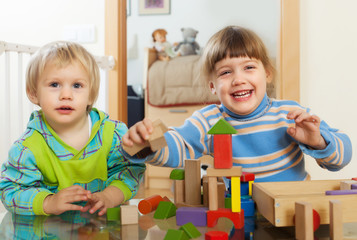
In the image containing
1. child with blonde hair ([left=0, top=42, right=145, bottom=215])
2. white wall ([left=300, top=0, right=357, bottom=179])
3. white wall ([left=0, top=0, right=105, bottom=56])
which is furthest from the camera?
white wall ([left=0, top=0, right=105, bottom=56])

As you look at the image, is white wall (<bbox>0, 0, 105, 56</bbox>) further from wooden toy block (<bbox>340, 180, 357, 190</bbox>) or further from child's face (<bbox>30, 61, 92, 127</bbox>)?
wooden toy block (<bbox>340, 180, 357, 190</bbox>)

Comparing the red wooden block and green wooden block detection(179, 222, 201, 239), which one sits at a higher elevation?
the red wooden block

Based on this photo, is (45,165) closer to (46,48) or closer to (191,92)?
(46,48)

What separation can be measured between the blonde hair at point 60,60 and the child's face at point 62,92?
0.04 feet

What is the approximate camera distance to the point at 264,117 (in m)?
1.00

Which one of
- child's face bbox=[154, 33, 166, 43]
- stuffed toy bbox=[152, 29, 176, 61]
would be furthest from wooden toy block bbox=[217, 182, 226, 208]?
child's face bbox=[154, 33, 166, 43]

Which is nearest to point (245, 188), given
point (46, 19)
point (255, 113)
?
point (255, 113)

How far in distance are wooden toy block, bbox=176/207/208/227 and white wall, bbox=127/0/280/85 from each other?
354 cm

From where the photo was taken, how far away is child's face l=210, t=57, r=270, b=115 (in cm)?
94

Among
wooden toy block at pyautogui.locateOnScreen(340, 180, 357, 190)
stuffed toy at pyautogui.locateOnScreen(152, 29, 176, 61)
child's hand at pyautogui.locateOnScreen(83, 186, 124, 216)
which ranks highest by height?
stuffed toy at pyautogui.locateOnScreen(152, 29, 176, 61)

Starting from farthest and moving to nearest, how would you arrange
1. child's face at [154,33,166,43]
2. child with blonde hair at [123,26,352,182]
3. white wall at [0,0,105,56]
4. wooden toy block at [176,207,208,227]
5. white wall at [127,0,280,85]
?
white wall at [127,0,280,85] < child's face at [154,33,166,43] < white wall at [0,0,105,56] < child with blonde hair at [123,26,352,182] < wooden toy block at [176,207,208,227]

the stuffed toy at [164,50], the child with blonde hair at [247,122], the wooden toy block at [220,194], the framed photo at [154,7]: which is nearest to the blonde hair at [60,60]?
the child with blonde hair at [247,122]

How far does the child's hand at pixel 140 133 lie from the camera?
60 cm

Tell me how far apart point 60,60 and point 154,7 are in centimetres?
385
